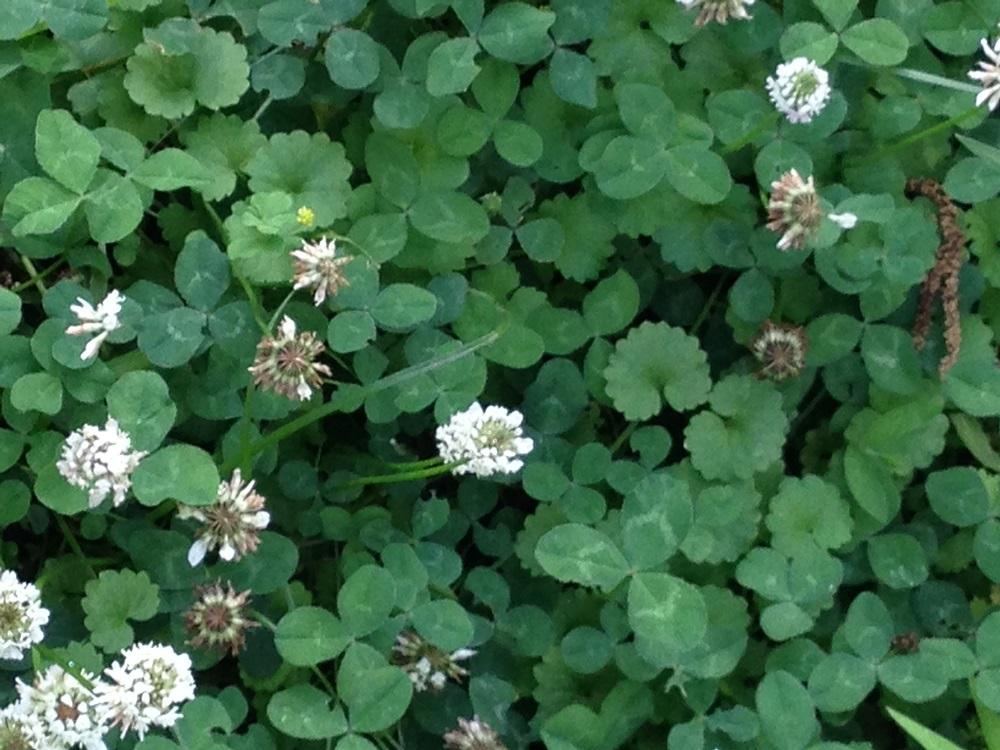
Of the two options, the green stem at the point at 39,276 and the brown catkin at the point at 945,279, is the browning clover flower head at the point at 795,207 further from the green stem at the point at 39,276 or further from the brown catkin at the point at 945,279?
the green stem at the point at 39,276

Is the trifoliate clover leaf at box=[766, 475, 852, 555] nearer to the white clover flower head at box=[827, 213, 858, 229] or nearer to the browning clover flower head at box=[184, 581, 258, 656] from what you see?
the white clover flower head at box=[827, 213, 858, 229]

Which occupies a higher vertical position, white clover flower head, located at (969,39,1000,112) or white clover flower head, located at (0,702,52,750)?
white clover flower head, located at (969,39,1000,112)

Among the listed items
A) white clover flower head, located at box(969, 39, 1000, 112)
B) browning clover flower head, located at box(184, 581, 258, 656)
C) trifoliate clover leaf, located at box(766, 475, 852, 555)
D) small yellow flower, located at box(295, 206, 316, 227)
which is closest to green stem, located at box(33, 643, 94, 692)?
browning clover flower head, located at box(184, 581, 258, 656)

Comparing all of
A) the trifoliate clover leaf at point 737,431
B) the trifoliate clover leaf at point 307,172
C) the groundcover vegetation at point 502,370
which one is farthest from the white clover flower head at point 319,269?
the trifoliate clover leaf at point 737,431

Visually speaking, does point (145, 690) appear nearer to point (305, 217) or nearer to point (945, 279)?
point (305, 217)

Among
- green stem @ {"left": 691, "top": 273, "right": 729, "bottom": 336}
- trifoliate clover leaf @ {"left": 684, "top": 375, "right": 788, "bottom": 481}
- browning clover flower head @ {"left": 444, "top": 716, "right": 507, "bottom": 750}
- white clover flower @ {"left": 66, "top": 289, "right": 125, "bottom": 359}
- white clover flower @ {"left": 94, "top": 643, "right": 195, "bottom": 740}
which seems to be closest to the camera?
white clover flower @ {"left": 94, "top": 643, "right": 195, "bottom": 740}

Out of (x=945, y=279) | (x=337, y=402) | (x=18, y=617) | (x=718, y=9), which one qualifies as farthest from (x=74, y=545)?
(x=945, y=279)
